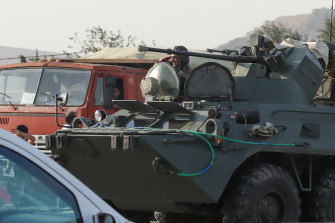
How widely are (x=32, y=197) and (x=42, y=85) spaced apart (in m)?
9.60

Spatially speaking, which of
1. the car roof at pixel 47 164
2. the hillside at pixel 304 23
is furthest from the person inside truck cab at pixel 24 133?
the hillside at pixel 304 23

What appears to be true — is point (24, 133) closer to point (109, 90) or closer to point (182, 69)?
point (109, 90)

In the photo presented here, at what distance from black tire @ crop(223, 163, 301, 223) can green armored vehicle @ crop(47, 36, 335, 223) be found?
0.03ft

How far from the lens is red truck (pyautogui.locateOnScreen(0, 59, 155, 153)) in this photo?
12711mm

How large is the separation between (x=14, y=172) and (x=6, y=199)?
135 mm

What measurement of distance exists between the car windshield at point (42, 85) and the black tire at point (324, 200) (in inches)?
192

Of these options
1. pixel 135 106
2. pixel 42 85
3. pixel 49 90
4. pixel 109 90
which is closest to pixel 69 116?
pixel 109 90

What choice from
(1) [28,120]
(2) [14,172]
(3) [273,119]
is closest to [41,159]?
(2) [14,172]

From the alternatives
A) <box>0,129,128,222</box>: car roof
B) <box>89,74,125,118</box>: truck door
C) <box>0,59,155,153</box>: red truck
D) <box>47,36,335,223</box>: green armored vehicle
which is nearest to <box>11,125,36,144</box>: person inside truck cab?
<box>0,59,155,153</box>: red truck

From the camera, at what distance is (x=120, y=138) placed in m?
7.98

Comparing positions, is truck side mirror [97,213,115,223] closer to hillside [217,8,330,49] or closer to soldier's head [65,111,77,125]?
soldier's head [65,111,77,125]

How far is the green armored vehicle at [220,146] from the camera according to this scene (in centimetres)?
796

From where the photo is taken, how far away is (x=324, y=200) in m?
8.86

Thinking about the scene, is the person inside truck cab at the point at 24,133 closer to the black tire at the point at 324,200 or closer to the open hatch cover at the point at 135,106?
the open hatch cover at the point at 135,106
